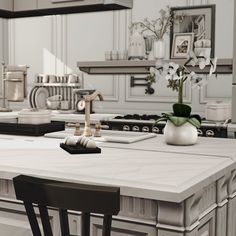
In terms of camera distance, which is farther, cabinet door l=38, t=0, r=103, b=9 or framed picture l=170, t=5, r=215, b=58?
framed picture l=170, t=5, r=215, b=58

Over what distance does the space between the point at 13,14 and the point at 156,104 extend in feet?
5.97

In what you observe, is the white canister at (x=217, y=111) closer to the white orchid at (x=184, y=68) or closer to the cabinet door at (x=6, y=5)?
the white orchid at (x=184, y=68)

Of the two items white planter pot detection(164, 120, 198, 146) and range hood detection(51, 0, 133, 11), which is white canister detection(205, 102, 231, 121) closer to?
range hood detection(51, 0, 133, 11)

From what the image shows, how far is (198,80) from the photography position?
2654 millimetres

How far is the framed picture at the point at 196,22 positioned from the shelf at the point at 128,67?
1.68 ft

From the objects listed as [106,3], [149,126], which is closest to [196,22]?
[149,126]

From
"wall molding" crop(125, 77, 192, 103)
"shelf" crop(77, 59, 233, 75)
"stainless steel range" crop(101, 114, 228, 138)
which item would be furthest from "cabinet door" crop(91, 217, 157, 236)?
"wall molding" crop(125, 77, 192, 103)

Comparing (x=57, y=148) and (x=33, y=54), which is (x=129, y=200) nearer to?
(x=57, y=148)

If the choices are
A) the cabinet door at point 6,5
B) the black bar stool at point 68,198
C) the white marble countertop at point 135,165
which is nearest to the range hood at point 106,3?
the cabinet door at point 6,5

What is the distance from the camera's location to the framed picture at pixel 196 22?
4977mm

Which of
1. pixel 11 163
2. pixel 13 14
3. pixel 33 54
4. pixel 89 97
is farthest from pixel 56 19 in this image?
pixel 11 163

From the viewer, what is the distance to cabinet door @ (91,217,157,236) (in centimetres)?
172

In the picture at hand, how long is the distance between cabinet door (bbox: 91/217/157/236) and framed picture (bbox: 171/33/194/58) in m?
3.33

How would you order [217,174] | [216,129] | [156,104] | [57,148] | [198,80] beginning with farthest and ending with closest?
[156,104] < [216,129] < [198,80] < [57,148] < [217,174]
